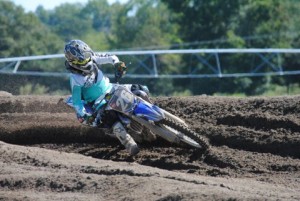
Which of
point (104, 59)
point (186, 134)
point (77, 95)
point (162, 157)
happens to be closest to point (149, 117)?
point (186, 134)

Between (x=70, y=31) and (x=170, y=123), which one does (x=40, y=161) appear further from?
(x=70, y=31)

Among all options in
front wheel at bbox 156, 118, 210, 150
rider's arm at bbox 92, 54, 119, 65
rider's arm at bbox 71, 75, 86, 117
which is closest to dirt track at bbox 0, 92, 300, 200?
front wheel at bbox 156, 118, 210, 150

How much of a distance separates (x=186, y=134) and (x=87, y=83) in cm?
181

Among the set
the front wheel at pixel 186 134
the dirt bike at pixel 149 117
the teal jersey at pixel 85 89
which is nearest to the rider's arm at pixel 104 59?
the teal jersey at pixel 85 89

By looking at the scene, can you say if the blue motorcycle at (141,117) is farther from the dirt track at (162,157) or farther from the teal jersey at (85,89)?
the dirt track at (162,157)

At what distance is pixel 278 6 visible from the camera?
159 feet

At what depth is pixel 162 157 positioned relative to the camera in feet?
40.2

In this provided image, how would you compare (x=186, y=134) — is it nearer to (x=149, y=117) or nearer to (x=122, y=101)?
(x=149, y=117)

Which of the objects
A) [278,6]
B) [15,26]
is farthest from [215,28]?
[15,26]

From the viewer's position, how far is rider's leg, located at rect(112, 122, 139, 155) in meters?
11.9

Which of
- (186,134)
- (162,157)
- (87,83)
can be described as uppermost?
(87,83)

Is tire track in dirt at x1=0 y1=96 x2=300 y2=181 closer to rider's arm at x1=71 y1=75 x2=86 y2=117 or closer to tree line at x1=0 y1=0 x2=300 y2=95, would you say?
rider's arm at x1=71 y1=75 x2=86 y2=117

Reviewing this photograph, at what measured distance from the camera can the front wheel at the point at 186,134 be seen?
11.9 metres

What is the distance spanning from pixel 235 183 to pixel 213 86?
Result: 49.3 ft
